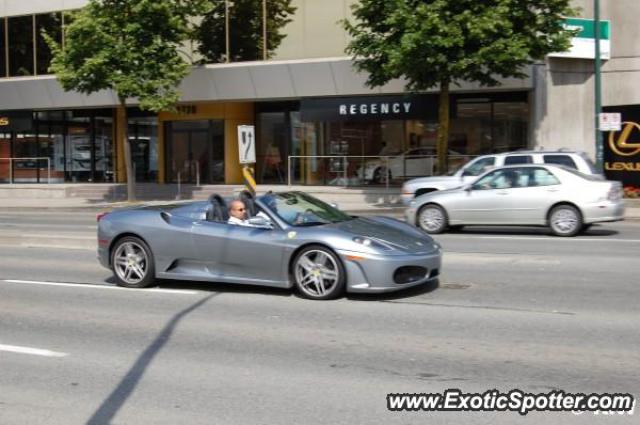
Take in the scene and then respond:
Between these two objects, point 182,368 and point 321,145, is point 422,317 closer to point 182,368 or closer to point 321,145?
point 182,368

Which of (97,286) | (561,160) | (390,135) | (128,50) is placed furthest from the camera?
(390,135)

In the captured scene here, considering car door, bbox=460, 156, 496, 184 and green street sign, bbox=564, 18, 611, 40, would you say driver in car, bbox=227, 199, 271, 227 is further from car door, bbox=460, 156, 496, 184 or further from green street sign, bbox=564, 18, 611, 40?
green street sign, bbox=564, 18, 611, 40

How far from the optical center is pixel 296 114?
101 ft

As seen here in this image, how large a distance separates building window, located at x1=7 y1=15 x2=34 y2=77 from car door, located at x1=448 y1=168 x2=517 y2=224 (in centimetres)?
2557

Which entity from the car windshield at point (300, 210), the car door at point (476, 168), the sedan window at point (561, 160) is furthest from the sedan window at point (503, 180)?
the car windshield at point (300, 210)

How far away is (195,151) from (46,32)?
878 centimetres

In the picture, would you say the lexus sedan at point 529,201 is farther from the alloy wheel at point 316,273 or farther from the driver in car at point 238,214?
the alloy wheel at point 316,273

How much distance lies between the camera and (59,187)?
33594 mm

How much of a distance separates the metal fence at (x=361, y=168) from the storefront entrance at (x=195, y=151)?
396cm

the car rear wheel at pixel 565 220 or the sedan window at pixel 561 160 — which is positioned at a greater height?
the sedan window at pixel 561 160

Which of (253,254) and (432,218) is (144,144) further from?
(253,254)

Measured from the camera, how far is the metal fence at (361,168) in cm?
2720

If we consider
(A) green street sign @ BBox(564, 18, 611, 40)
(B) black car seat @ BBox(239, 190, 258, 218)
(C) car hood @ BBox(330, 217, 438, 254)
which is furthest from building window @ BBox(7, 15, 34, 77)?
(C) car hood @ BBox(330, 217, 438, 254)

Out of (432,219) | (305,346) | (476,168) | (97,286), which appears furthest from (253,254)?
(476,168)
